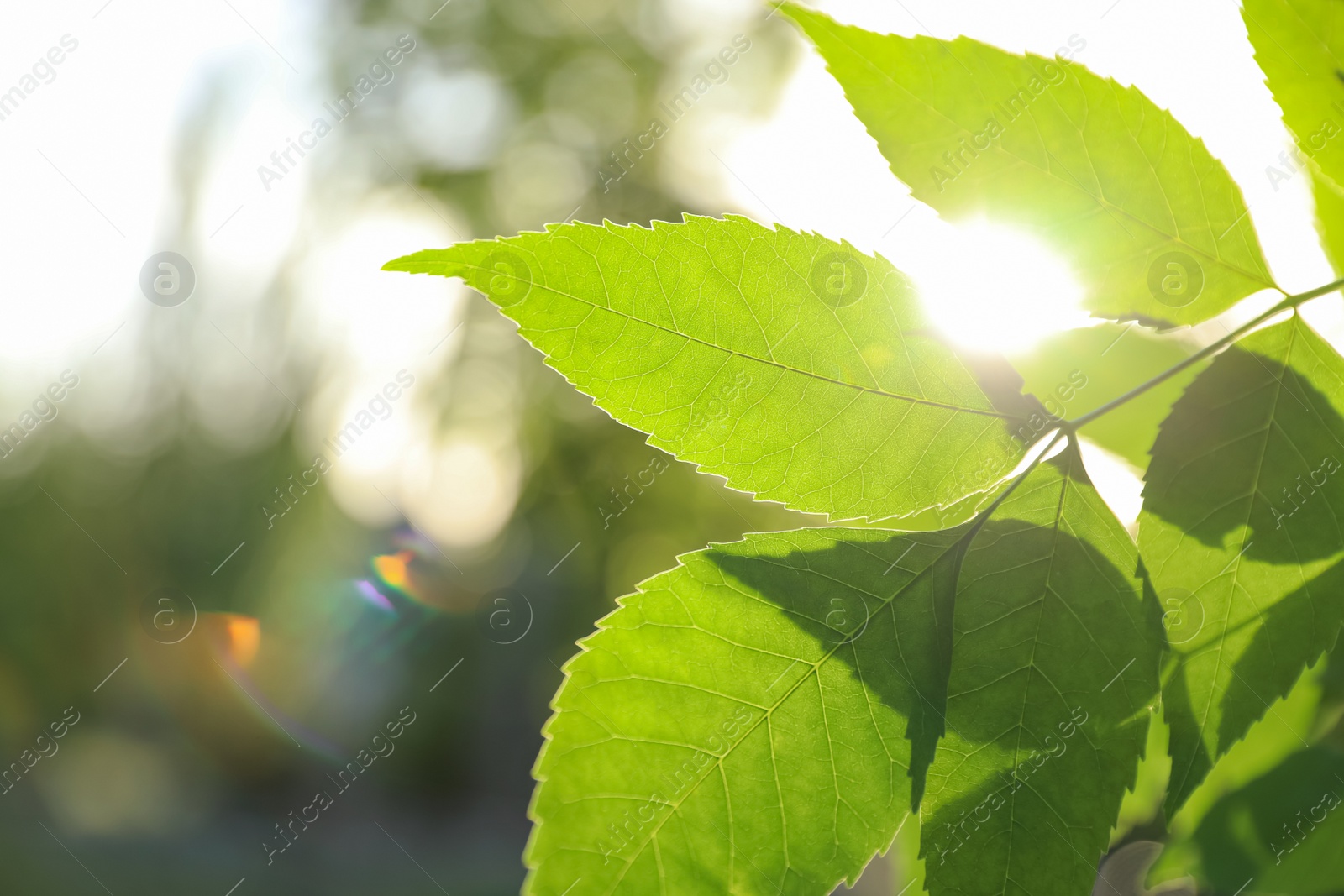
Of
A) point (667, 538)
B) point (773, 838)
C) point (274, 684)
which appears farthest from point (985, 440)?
point (274, 684)

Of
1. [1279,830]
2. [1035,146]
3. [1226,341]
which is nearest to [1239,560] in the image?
[1226,341]

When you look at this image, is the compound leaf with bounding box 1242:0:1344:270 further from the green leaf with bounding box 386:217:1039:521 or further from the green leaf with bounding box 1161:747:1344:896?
the green leaf with bounding box 1161:747:1344:896

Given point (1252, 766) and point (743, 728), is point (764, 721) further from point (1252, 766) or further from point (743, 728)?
point (1252, 766)

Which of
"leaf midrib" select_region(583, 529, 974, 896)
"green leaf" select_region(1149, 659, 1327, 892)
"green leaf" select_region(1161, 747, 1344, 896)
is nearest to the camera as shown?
"leaf midrib" select_region(583, 529, 974, 896)

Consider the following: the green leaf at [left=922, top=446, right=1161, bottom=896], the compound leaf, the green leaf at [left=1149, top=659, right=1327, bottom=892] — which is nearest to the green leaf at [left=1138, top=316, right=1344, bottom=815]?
the green leaf at [left=922, top=446, right=1161, bottom=896]

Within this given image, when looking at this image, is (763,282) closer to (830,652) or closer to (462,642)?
(830,652)

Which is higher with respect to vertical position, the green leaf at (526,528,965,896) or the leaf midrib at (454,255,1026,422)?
the leaf midrib at (454,255,1026,422)
